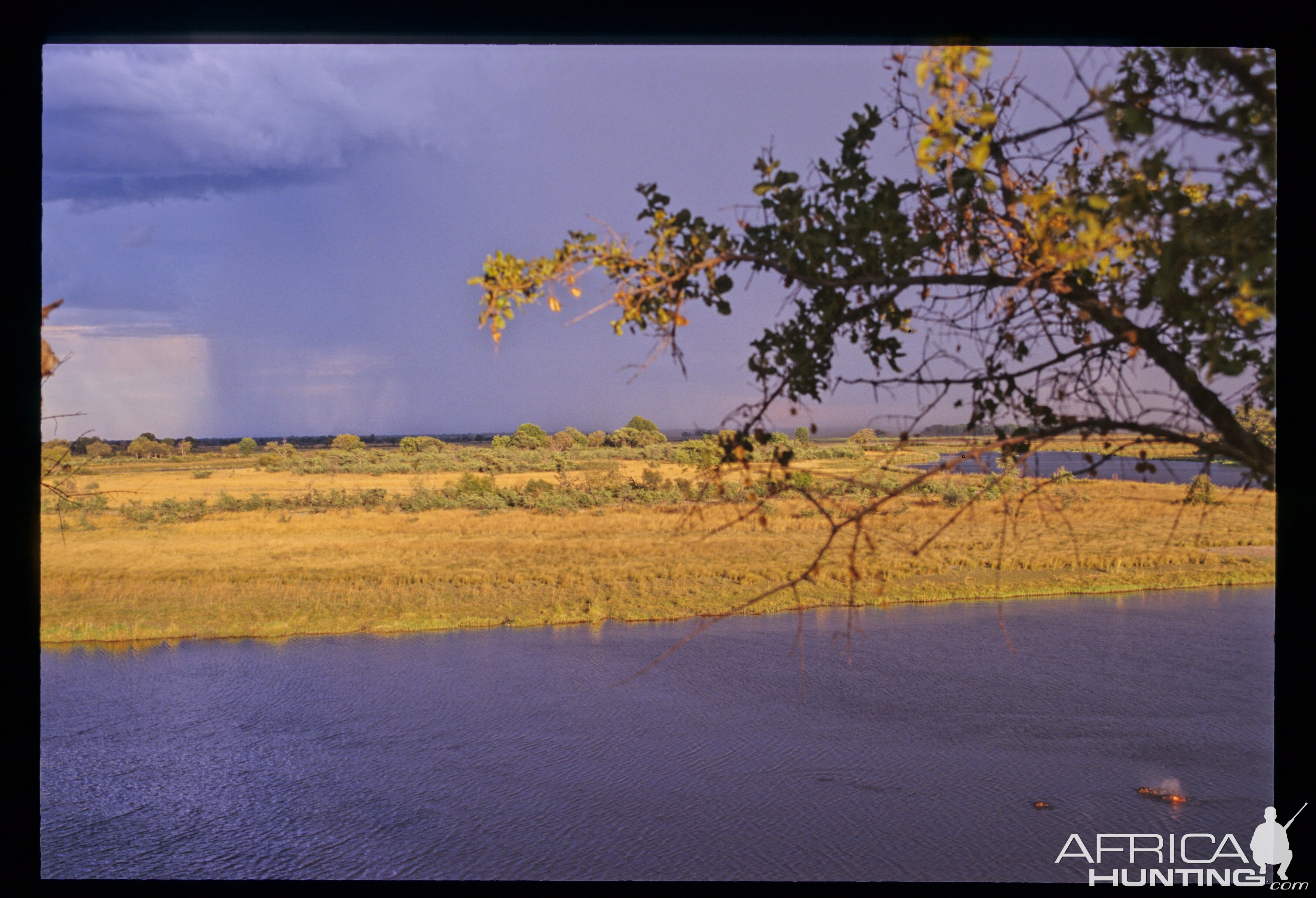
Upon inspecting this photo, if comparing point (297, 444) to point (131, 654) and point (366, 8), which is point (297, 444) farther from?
point (366, 8)

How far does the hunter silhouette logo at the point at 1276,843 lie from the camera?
1916 millimetres

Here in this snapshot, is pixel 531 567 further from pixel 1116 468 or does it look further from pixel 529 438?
pixel 529 438

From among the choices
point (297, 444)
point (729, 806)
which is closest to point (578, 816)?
point (729, 806)

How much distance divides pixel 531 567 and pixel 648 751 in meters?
7.46

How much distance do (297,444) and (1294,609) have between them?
46.1 metres

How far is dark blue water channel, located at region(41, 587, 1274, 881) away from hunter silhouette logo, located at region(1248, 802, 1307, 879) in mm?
3851

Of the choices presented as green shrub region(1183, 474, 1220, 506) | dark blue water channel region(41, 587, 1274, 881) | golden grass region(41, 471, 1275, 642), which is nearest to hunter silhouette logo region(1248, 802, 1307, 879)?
green shrub region(1183, 474, 1220, 506)

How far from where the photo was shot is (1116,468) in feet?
10.2

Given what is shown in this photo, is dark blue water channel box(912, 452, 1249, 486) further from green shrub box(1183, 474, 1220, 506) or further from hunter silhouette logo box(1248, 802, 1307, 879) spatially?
hunter silhouette logo box(1248, 802, 1307, 879)

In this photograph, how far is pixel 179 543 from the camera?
61.6 feet

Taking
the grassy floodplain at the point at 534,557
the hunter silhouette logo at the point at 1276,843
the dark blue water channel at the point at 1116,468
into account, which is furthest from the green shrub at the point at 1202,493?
the grassy floodplain at the point at 534,557

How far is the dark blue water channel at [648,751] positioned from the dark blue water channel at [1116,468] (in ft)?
7.55

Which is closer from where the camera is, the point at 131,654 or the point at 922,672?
the point at 922,672

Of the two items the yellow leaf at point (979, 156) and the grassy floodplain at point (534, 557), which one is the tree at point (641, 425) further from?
Answer: the yellow leaf at point (979, 156)
